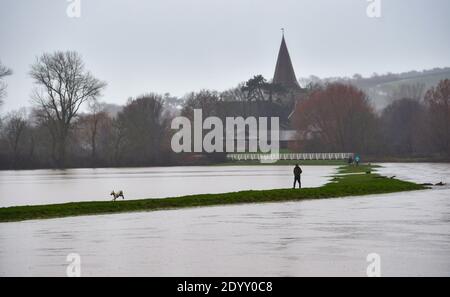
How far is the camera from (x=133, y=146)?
4697 inches

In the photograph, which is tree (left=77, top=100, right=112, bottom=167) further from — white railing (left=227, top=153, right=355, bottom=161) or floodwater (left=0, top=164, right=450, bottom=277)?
floodwater (left=0, top=164, right=450, bottom=277)

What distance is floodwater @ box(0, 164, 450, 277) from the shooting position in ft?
59.9

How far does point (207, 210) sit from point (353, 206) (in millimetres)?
6038

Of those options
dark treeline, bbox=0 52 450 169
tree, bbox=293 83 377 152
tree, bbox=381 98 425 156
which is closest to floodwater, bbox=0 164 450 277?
dark treeline, bbox=0 52 450 169

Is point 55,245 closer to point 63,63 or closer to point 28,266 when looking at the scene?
point 28,266

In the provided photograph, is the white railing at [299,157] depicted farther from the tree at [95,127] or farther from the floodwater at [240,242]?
the floodwater at [240,242]

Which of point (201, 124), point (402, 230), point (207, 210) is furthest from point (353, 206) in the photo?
point (201, 124)
